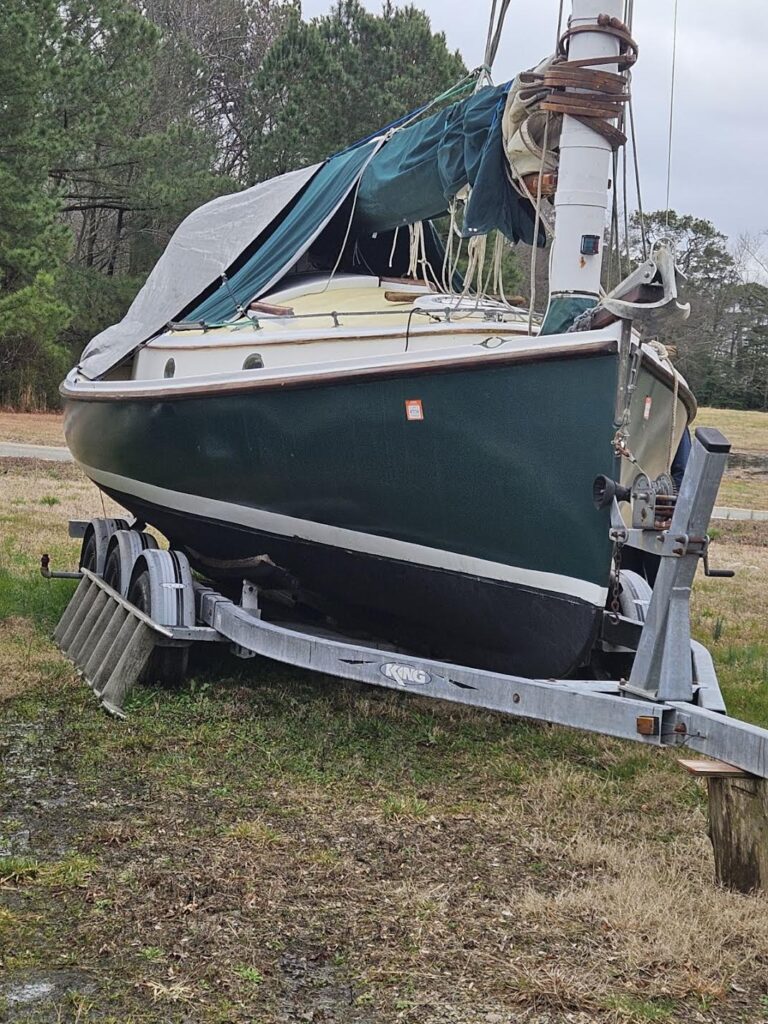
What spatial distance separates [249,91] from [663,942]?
92.5ft

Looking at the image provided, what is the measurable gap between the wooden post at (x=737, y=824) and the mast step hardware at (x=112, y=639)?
2.75 metres

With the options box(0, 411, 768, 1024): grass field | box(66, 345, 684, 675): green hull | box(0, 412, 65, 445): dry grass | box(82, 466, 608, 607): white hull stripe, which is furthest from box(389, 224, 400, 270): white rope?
box(0, 412, 65, 445): dry grass

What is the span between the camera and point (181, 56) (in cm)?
3114

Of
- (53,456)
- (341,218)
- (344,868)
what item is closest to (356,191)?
(341,218)

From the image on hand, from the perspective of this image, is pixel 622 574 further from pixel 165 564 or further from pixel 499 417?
pixel 165 564

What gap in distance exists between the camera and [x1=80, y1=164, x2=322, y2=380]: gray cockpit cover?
7.66 m

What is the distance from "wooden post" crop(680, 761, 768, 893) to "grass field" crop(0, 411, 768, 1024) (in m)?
0.09

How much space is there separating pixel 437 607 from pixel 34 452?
15633mm

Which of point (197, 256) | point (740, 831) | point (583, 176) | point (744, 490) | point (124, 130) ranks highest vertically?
point (124, 130)

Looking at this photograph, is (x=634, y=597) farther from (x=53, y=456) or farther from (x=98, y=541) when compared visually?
(x=53, y=456)

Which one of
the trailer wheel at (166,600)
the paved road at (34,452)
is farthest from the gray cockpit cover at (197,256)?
the paved road at (34,452)

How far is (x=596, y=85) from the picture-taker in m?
5.00

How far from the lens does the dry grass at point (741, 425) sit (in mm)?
31566

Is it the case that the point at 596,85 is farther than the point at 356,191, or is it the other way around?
the point at 356,191
